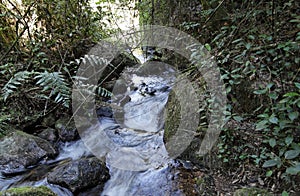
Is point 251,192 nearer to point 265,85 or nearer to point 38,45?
point 265,85

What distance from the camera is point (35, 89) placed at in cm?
391

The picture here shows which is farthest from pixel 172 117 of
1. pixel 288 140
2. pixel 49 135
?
pixel 49 135

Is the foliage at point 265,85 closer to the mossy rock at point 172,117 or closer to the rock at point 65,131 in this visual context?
the mossy rock at point 172,117

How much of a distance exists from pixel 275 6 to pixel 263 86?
1120 mm

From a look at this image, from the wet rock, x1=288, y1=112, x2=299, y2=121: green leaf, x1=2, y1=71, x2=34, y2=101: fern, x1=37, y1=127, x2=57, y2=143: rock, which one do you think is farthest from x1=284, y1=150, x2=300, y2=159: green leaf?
the wet rock

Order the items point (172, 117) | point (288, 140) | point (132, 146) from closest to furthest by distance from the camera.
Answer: point (288, 140) < point (172, 117) < point (132, 146)

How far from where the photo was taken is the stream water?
3.10 metres

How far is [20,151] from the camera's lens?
11.9 feet

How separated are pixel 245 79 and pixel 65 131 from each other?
133 inches

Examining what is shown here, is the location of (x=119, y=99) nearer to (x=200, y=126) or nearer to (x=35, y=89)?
(x=35, y=89)

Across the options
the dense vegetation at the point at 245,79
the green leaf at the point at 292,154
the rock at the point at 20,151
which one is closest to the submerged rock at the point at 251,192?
the dense vegetation at the point at 245,79

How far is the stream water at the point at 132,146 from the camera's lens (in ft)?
10.2

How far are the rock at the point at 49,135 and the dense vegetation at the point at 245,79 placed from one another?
1.23 feet

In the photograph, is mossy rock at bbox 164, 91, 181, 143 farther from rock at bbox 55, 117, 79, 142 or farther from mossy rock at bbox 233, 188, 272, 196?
rock at bbox 55, 117, 79, 142
